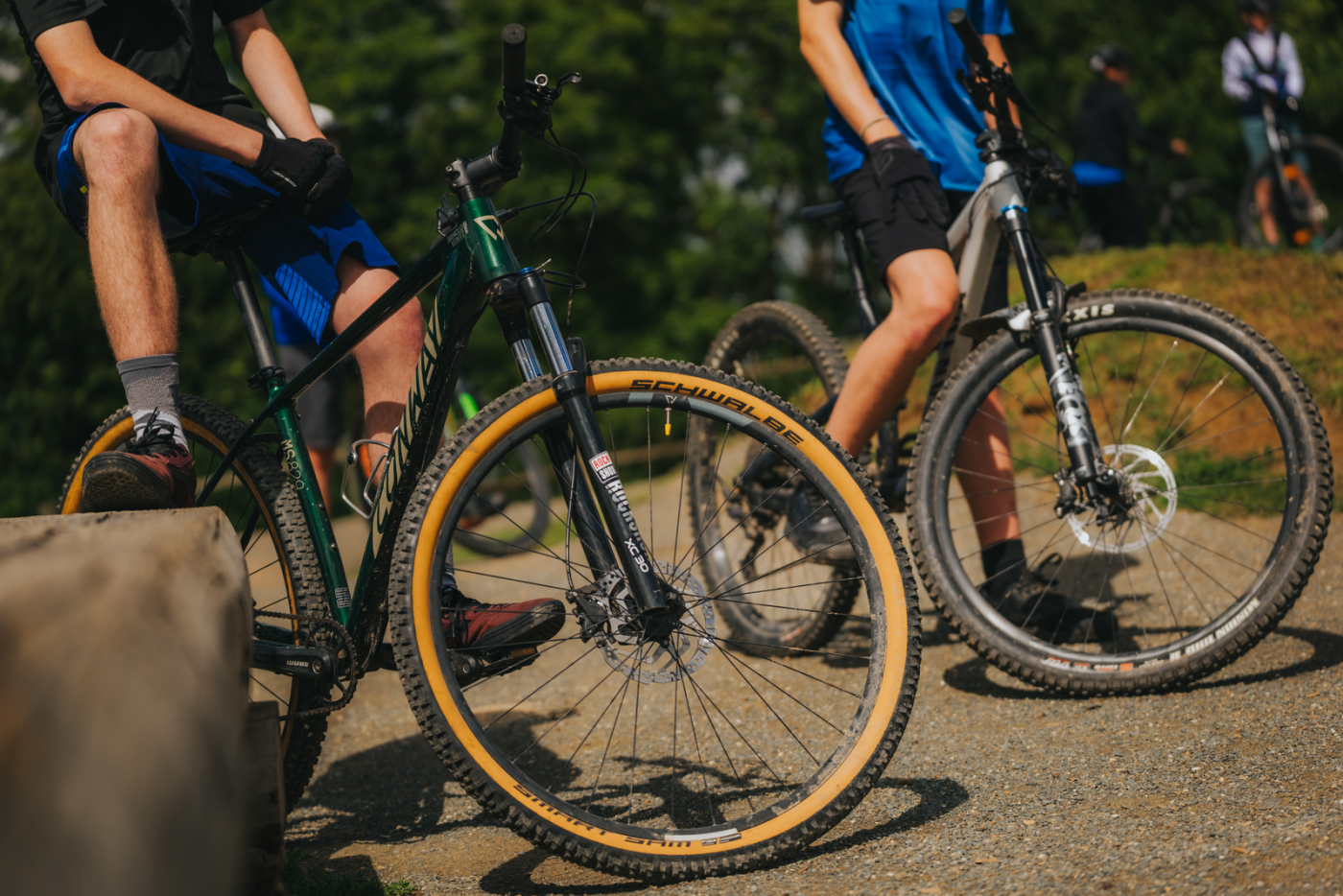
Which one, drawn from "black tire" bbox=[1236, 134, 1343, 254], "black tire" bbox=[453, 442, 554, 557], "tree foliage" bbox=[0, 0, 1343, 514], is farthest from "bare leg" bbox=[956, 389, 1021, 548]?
"tree foliage" bbox=[0, 0, 1343, 514]

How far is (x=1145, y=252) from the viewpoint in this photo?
20.3 feet

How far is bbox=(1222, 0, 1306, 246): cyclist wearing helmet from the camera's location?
8898 mm

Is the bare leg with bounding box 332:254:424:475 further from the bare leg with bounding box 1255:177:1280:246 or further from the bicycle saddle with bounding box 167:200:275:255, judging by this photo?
the bare leg with bounding box 1255:177:1280:246

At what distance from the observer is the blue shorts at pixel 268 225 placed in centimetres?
236

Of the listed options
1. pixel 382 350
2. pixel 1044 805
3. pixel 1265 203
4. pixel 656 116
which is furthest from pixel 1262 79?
pixel 656 116

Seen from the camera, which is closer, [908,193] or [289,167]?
[289,167]

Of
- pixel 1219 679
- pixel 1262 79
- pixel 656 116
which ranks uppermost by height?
pixel 656 116

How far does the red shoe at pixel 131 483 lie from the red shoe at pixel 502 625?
545 mm

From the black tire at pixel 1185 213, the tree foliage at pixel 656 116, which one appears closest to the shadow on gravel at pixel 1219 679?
the black tire at pixel 1185 213

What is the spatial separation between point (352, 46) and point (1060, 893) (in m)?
20.3

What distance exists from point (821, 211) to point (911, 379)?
0.71 metres

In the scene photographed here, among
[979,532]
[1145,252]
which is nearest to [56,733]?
[979,532]

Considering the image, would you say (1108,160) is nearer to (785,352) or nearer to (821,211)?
(785,352)

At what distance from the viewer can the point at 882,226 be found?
2.96 meters
